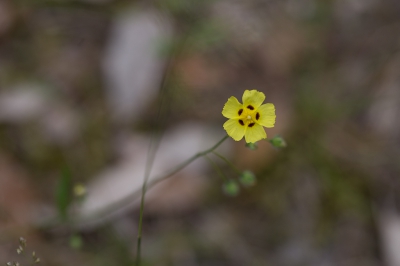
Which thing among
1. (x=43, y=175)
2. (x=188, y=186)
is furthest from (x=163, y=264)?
(x=43, y=175)

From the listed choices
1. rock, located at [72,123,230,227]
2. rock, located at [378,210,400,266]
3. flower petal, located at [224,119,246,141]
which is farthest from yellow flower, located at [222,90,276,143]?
rock, located at [378,210,400,266]

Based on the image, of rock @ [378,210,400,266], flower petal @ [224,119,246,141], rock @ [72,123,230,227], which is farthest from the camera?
rock @ [378,210,400,266]

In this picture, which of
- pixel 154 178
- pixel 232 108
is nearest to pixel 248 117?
pixel 232 108

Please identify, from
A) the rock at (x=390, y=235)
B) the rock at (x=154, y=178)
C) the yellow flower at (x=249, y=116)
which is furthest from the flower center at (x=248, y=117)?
the rock at (x=390, y=235)

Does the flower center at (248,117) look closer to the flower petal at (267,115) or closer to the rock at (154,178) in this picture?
the flower petal at (267,115)

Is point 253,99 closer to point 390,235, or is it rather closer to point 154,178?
point 154,178

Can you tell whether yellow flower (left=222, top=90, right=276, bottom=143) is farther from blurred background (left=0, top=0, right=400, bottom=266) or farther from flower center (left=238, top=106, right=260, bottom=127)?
blurred background (left=0, top=0, right=400, bottom=266)
